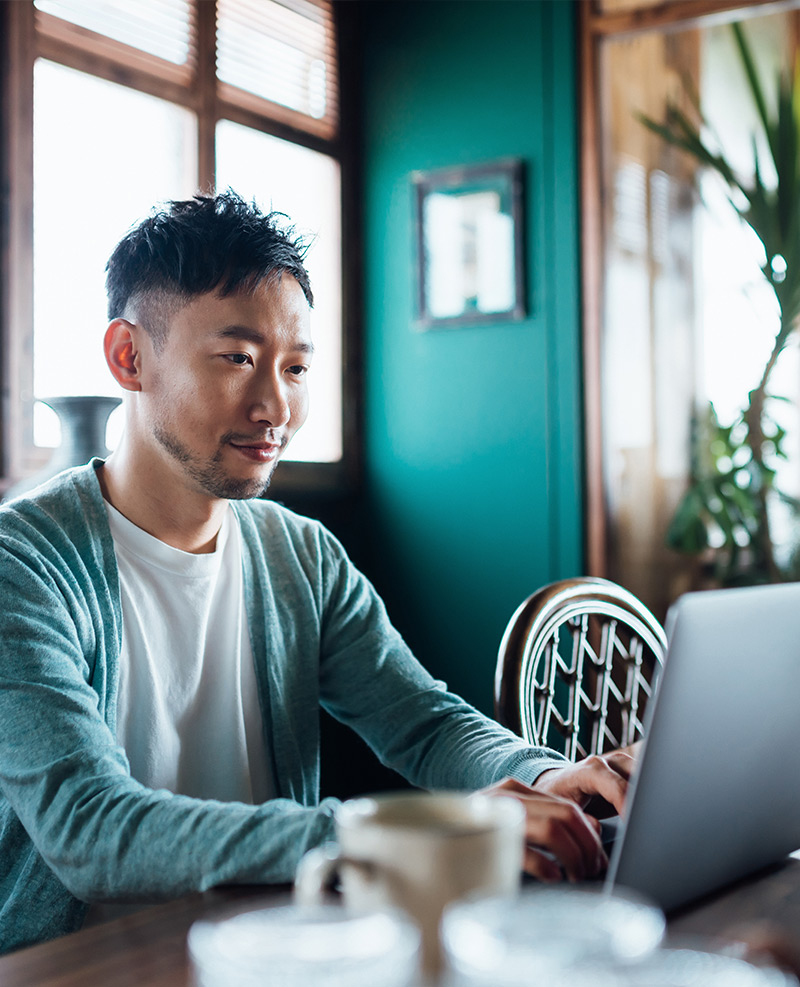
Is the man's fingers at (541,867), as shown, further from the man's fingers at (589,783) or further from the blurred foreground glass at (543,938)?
the blurred foreground glass at (543,938)

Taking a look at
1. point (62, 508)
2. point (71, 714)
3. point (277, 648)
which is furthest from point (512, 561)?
A: point (71, 714)

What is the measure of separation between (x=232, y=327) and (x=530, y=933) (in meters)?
0.98

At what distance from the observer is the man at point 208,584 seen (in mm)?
→ 1142

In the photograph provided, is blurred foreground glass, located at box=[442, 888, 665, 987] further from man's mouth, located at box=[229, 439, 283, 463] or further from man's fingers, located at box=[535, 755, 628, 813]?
man's mouth, located at box=[229, 439, 283, 463]

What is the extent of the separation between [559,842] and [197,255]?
83cm

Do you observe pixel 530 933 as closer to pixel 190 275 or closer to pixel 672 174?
pixel 190 275

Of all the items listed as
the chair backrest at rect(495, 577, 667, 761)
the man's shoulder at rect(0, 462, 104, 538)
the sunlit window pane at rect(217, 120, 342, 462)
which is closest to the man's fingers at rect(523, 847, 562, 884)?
the chair backrest at rect(495, 577, 667, 761)

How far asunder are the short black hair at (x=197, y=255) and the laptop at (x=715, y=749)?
791 millimetres

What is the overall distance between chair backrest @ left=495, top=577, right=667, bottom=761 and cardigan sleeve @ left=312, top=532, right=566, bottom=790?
75mm

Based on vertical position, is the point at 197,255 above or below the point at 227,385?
above

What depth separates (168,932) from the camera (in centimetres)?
71

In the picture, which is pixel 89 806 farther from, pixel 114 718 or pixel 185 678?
pixel 185 678

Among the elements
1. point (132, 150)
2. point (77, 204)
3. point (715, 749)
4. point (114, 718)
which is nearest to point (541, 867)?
point (715, 749)

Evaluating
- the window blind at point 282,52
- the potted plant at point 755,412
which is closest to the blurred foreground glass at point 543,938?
the potted plant at point 755,412
